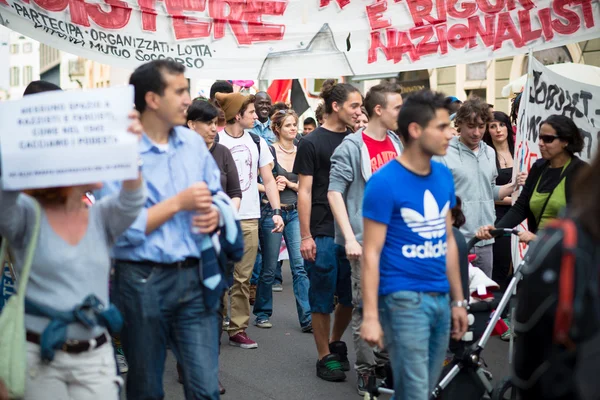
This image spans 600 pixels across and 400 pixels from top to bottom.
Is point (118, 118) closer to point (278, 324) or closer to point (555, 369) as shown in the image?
point (555, 369)

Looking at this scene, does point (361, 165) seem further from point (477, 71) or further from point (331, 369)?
point (477, 71)

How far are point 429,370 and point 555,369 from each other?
1.96 metres

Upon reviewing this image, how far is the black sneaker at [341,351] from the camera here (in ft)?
22.2

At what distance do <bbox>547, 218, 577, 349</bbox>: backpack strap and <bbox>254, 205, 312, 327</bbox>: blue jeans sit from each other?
6.05 meters

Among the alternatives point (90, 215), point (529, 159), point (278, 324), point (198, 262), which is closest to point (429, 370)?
point (198, 262)


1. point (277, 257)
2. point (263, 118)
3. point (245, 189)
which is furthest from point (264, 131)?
point (245, 189)

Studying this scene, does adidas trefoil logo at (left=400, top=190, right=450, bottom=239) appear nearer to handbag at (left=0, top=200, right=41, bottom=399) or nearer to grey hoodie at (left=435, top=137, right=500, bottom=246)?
handbag at (left=0, top=200, right=41, bottom=399)

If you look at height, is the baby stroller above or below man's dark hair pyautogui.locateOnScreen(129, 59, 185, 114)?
below

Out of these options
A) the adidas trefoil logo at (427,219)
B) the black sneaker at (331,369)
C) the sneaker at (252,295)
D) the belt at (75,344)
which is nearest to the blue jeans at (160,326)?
the belt at (75,344)

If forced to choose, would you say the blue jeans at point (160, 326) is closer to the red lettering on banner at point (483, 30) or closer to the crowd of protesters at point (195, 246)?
the crowd of protesters at point (195, 246)

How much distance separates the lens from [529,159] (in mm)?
7547

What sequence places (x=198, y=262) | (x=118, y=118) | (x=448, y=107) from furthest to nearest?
1. (x=448, y=107)
2. (x=198, y=262)
3. (x=118, y=118)

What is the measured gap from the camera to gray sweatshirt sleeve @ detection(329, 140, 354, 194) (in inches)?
238

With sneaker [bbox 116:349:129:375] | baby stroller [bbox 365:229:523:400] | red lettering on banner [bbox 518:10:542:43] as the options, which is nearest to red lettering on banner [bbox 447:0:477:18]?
red lettering on banner [bbox 518:10:542:43]
